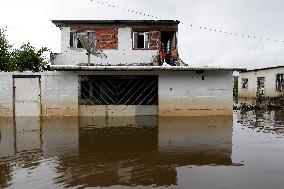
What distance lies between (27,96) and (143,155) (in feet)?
34.7

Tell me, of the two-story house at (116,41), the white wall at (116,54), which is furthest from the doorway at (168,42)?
the white wall at (116,54)

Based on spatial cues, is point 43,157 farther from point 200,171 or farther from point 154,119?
point 154,119

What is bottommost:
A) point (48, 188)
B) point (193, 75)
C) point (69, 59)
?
point (48, 188)

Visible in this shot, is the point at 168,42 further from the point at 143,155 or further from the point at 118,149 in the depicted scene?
the point at 143,155

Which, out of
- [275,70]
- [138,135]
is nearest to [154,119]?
[138,135]

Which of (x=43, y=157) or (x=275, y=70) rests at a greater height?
(x=275, y=70)

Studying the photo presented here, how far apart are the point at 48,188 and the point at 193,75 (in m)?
12.4

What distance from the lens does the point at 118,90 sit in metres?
18.4

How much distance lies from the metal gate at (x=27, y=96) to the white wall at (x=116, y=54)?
2900mm

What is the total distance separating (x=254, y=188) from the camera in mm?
5691

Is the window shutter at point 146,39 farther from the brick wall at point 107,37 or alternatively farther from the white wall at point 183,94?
the white wall at point 183,94

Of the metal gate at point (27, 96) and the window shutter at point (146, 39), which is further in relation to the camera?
the window shutter at point (146, 39)

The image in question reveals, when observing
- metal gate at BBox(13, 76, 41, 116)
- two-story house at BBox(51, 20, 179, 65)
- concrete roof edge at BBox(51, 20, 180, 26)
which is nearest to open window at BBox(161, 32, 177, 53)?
two-story house at BBox(51, 20, 179, 65)

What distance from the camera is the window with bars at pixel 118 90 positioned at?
17.7m
